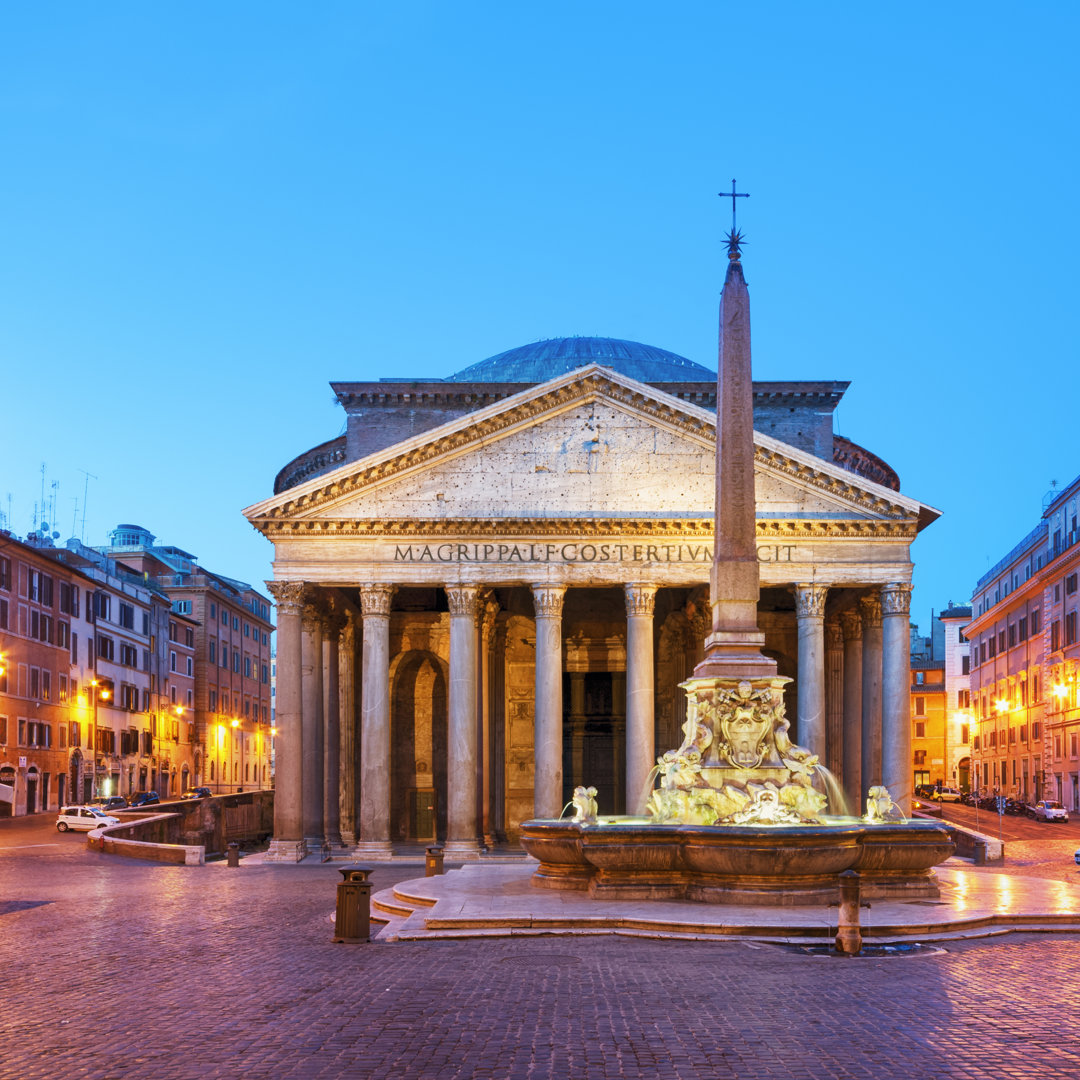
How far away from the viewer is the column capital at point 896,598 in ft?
124

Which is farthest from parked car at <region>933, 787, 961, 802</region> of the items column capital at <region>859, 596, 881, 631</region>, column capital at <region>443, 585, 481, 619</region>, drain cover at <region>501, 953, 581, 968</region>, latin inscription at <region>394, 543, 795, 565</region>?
drain cover at <region>501, 953, 581, 968</region>

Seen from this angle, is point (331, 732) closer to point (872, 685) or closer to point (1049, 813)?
point (872, 685)

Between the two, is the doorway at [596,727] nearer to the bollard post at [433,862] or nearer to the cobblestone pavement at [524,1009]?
the bollard post at [433,862]

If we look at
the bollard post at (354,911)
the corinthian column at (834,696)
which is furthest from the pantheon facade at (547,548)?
the bollard post at (354,911)

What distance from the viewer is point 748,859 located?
57.1 feet

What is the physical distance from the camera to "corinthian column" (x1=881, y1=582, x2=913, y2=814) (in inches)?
1457

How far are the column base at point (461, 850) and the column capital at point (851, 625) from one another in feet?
46.2

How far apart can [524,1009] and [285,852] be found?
26551 mm

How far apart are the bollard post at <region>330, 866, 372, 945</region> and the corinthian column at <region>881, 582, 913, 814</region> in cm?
2308

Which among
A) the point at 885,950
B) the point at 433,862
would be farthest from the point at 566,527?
the point at 885,950

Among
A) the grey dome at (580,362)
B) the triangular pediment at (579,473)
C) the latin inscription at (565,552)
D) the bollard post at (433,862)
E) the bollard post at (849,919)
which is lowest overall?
the bollard post at (433,862)

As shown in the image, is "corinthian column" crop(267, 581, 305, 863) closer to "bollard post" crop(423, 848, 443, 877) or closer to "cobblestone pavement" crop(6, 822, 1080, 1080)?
"bollard post" crop(423, 848, 443, 877)

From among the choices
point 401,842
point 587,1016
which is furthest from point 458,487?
point 587,1016

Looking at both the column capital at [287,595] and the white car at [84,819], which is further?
the white car at [84,819]
